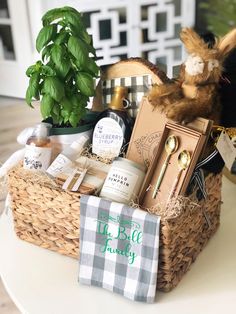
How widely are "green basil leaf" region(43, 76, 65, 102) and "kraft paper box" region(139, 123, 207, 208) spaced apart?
0.21 metres

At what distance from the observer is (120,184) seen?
781mm

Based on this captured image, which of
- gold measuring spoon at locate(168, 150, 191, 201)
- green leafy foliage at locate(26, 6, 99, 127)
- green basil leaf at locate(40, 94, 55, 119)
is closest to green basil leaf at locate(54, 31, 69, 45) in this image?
Answer: green leafy foliage at locate(26, 6, 99, 127)

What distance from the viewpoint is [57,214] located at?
835 mm

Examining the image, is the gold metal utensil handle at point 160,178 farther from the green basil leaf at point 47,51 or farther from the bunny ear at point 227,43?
the green basil leaf at point 47,51

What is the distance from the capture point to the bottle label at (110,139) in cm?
92

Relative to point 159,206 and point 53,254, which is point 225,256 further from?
point 53,254

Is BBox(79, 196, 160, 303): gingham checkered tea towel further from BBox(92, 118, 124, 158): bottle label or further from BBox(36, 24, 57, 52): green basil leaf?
BBox(36, 24, 57, 52): green basil leaf

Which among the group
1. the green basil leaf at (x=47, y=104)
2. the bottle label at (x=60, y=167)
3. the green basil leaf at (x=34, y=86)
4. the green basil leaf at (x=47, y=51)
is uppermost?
the green basil leaf at (x=47, y=51)

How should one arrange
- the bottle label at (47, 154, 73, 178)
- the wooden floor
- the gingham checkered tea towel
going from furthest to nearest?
1. the wooden floor
2. the bottle label at (47, 154, 73, 178)
3. the gingham checkered tea towel

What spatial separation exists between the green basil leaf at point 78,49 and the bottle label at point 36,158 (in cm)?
18

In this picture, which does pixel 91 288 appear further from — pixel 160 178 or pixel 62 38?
pixel 62 38

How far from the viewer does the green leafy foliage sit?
0.87 meters

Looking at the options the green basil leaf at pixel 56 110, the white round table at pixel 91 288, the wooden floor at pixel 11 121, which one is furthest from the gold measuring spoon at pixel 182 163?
the wooden floor at pixel 11 121

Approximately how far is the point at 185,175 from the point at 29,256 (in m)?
0.34
